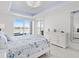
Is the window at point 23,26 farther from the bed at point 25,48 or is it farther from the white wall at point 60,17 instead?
the bed at point 25,48

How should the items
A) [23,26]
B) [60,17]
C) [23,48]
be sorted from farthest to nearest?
[23,26] → [60,17] → [23,48]

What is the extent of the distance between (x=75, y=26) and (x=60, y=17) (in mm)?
1311

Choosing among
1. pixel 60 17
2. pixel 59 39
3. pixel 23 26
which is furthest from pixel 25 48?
pixel 23 26

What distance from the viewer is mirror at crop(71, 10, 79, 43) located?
178 inches

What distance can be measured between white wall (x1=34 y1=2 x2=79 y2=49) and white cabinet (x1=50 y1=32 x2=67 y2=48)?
353mm

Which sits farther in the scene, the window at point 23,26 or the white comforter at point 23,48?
the window at point 23,26

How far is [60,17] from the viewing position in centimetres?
563

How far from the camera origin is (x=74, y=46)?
4.70 meters

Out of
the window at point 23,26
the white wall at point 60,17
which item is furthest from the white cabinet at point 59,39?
the window at point 23,26

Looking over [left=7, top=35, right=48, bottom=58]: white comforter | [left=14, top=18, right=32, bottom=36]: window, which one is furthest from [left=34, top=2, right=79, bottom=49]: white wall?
[left=7, top=35, right=48, bottom=58]: white comforter

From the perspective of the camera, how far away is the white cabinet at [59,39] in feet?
15.9

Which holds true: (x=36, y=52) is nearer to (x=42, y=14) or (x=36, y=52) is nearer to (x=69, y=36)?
(x=69, y=36)

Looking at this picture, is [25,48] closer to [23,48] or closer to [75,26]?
[23,48]

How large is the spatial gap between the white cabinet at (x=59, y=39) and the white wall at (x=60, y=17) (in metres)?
0.35
